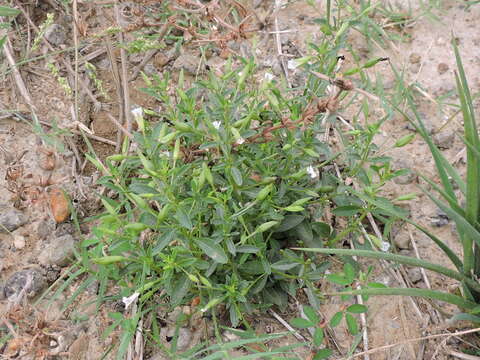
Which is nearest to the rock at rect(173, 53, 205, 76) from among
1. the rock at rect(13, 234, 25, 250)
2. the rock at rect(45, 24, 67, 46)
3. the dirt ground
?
the dirt ground

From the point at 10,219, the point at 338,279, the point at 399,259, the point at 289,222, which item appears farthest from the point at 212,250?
the point at 10,219

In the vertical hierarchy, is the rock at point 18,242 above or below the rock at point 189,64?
below

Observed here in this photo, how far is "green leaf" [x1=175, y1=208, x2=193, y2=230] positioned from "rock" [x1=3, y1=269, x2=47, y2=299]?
81 centimetres

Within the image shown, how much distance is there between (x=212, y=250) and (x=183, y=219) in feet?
0.48

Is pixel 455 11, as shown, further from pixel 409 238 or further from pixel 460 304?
pixel 460 304

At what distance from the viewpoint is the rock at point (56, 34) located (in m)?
2.68

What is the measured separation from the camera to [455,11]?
2.80 metres

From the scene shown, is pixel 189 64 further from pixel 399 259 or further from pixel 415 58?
pixel 399 259

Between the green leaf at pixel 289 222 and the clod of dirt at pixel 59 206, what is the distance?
95 cm

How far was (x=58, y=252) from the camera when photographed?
6.70 ft

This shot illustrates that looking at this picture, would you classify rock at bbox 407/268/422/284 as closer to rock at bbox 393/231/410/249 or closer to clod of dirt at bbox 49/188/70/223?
rock at bbox 393/231/410/249

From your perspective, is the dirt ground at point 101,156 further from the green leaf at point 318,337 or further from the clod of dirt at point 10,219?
the green leaf at point 318,337

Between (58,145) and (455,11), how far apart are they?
2.25 m

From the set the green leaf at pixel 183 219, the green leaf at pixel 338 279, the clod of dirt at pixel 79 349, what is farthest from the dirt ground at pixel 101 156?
the green leaf at pixel 183 219
